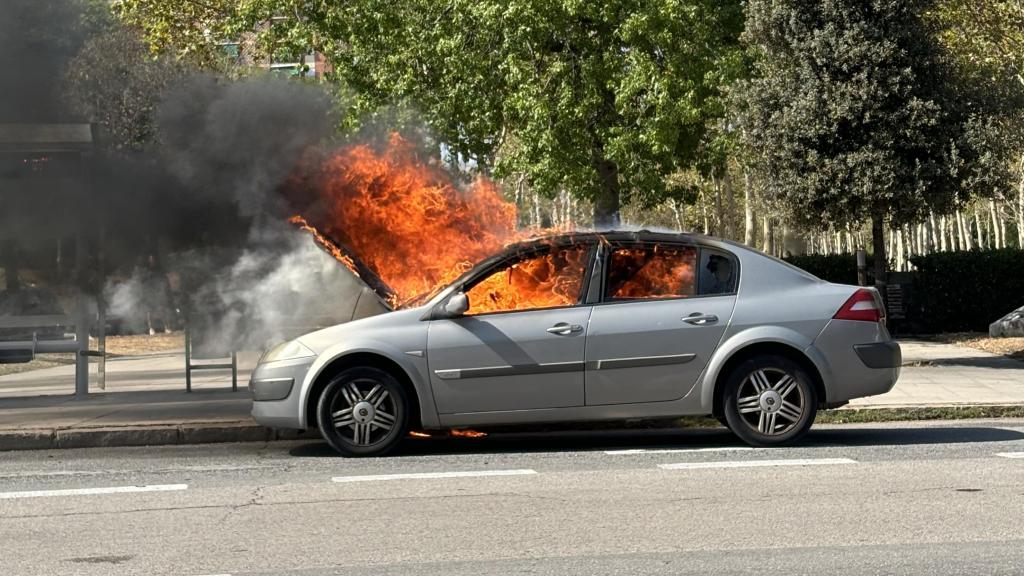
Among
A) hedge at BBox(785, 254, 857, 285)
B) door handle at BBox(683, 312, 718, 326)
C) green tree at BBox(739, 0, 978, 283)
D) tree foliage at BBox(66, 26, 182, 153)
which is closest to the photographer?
door handle at BBox(683, 312, 718, 326)

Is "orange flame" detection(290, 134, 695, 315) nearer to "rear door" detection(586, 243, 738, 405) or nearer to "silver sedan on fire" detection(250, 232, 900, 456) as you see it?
"silver sedan on fire" detection(250, 232, 900, 456)

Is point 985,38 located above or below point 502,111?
above

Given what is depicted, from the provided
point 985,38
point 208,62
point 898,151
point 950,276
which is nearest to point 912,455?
point 898,151

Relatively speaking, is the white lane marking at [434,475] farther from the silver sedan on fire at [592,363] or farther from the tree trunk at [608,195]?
the tree trunk at [608,195]

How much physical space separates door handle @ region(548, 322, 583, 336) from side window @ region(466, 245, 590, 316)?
297 mm

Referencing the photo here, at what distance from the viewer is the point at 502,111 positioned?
2030 cm

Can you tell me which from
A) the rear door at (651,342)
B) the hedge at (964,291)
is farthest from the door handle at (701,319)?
the hedge at (964,291)

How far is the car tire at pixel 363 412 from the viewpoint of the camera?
898 centimetres

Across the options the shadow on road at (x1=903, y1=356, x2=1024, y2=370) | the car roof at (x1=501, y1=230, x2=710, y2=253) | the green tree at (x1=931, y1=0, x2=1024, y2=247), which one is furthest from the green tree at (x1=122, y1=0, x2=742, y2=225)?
the car roof at (x1=501, y1=230, x2=710, y2=253)

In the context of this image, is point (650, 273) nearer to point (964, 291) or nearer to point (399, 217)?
point (399, 217)

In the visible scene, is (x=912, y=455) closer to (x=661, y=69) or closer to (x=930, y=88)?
(x=930, y=88)

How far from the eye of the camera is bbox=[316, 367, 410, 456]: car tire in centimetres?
898

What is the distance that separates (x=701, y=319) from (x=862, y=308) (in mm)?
1154

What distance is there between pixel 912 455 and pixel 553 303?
2651mm
